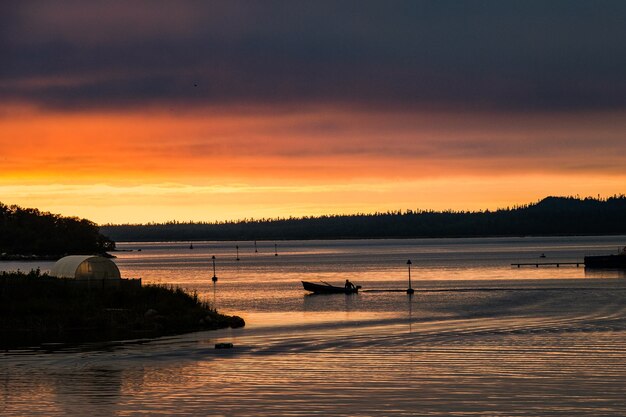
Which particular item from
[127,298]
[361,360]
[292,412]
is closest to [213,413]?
[292,412]

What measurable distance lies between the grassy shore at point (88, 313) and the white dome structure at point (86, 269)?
3.46m

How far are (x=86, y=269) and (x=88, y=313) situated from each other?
9600 mm

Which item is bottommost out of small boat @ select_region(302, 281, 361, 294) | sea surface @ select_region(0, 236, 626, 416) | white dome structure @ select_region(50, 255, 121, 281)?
sea surface @ select_region(0, 236, 626, 416)

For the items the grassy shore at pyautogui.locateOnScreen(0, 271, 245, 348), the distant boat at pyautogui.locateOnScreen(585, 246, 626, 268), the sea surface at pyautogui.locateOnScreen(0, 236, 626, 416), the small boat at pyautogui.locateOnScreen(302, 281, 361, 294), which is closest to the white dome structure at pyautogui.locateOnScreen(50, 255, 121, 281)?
the grassy shore at pyautogui.locateOnScreen(0, 271, 245, 348)

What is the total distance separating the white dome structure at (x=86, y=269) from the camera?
73.1 metres

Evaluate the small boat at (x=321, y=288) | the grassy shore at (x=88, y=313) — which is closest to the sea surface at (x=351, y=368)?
the grassy shore at (x=88, y=313)

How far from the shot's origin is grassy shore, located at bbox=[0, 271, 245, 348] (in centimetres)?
6206

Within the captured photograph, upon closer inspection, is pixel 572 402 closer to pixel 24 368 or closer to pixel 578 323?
pixel 24 368

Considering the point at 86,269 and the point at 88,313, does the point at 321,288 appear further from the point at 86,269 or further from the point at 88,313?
the point at 88,313

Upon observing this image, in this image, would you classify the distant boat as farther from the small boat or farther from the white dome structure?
the white dome structure

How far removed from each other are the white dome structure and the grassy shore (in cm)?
346

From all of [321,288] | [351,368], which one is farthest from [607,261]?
[351,368]

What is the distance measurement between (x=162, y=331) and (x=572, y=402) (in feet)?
110

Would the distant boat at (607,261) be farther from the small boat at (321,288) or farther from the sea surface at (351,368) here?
the sea surface at (351,368)
